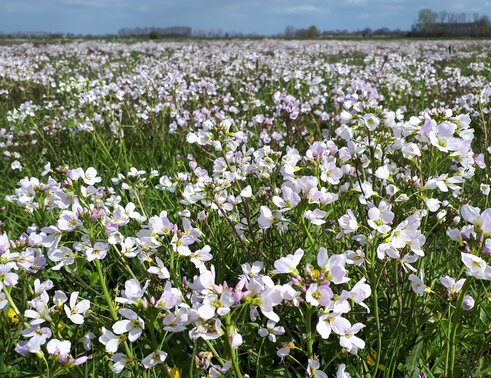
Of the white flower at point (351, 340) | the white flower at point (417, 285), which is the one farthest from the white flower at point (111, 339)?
the white flower at point (417, 285)

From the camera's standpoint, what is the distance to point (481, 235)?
1548 millimetres

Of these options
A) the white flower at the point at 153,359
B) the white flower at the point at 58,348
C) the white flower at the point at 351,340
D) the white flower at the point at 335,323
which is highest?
the white flower at the point at 335,323

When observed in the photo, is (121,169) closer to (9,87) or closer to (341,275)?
(341,275)

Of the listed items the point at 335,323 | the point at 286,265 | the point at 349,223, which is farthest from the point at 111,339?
the point at 349,223

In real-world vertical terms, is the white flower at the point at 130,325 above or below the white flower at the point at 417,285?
below

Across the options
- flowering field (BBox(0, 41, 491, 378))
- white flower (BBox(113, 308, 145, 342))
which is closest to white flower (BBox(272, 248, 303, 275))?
flowering field (BBox(0, 41, 491, 378))

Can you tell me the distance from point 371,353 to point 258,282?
1001mm

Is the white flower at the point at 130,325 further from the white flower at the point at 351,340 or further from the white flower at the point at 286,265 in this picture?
the white flower at the point at 351,340

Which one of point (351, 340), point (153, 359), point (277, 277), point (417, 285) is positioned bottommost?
point (277, 277)

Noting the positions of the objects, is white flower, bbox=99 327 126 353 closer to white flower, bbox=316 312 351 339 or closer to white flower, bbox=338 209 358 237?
white flower, bbox=316 312 351 339

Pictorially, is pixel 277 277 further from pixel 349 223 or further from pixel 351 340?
pixel 351 340

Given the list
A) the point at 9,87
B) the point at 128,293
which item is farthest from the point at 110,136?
the point at 128,293

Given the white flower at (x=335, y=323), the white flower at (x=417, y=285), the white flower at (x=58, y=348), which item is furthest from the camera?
the white flower at (x=417, y=285)

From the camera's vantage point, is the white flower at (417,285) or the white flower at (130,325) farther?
the white flower at (417,285)
